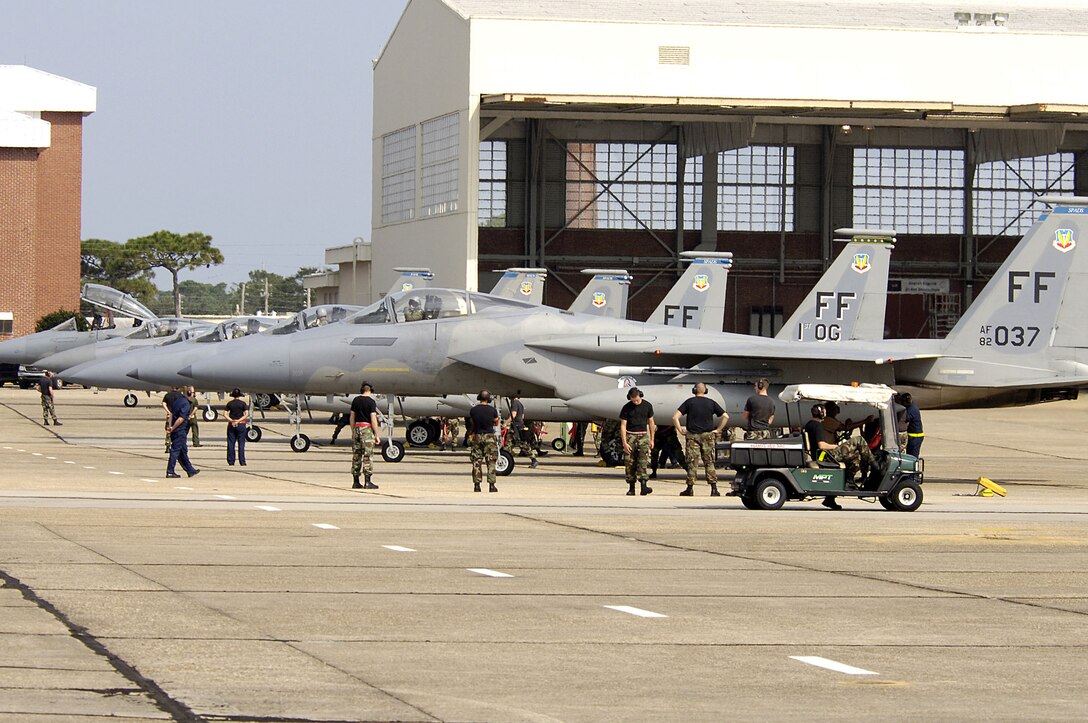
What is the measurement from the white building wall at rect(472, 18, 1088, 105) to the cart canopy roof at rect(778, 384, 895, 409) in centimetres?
2918

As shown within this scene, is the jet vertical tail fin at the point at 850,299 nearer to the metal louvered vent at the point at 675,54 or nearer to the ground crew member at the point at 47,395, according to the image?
the metal louvered vent at the point at 675,54

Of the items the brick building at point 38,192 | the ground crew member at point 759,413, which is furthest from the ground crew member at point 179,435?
the brick building at point 38,192

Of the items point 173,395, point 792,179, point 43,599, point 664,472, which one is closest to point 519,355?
point 664,472

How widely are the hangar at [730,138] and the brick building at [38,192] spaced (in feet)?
97.8

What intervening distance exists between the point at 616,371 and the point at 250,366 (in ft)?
20.4

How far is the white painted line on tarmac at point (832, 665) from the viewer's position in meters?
8.29

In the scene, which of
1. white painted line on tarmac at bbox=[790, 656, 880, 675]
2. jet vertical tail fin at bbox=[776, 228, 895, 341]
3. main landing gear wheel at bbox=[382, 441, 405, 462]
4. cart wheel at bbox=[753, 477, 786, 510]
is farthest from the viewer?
jet vertical tail fin at bbox=[776, 228, 895, 341]

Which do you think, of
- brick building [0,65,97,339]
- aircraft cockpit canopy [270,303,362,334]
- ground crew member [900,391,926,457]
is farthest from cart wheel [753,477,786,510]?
brick building [0,65,97,339]

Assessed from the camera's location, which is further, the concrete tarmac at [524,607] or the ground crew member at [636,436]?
the ground crew member at [636,436]

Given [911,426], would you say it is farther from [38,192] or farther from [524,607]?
[38,192]

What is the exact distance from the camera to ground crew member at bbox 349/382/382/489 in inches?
818

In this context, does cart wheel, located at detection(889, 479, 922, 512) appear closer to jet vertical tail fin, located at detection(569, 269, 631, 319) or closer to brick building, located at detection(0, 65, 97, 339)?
jet vertical tail fin, located at detection(569, 269, 631, 319)

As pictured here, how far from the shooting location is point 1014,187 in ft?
192

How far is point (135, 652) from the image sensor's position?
830cm
